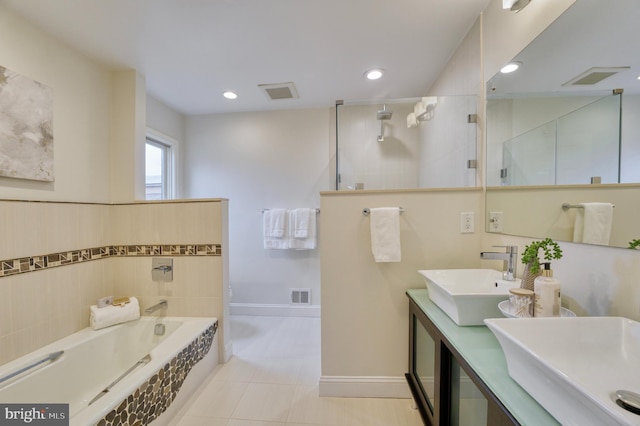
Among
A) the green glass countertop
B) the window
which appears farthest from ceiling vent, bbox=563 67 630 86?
the window

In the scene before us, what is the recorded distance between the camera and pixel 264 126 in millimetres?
2873

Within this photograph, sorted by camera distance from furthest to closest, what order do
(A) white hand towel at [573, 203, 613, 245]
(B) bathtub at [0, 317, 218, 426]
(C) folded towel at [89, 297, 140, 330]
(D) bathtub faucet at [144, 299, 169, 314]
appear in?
(D) bathtub faucet at [144, 299, 169, 314] → (C) folded towel at [89, 297, 140, 330] → (B) bathtub at [0, 317, 218, 426] → (A) white hand towel at [573, 203, 613, 245]

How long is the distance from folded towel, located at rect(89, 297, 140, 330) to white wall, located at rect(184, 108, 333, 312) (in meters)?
1.12

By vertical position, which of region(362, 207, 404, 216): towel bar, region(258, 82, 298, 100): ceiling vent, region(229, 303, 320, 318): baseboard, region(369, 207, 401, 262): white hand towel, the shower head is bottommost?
region(229, 303, 320, 318): baseboard

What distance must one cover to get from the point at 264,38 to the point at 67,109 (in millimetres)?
1468

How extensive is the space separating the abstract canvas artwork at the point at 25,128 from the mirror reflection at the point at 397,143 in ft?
6.29

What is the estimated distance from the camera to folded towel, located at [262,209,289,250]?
2.76 metres

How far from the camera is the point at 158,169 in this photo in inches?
110

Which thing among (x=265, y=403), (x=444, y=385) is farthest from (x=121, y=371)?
(x=444, y=385)

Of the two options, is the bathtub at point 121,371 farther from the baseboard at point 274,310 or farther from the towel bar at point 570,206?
the towel bar at point 570,206

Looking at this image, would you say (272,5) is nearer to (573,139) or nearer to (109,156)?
(573,139)

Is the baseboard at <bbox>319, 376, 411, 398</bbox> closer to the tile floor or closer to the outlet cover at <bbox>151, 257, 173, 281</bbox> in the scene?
the tile floor

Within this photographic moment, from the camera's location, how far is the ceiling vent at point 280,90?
229cm

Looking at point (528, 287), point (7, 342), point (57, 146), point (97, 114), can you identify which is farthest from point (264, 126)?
point (528, 287)
